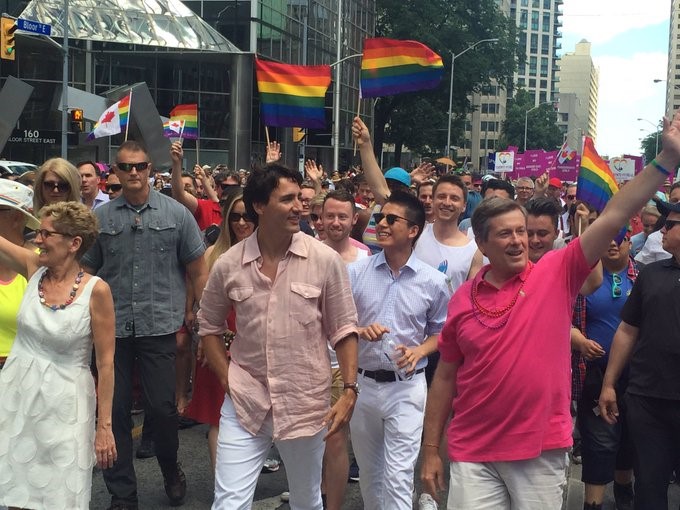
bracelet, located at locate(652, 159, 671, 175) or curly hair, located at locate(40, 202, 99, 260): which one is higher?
bracelet, located at locate(652, 159, 671, 175)

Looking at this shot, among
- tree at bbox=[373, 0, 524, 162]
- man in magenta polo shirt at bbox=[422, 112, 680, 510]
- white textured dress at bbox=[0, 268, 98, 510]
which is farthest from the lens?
tree at bbox=[373, 0, 524, 162]

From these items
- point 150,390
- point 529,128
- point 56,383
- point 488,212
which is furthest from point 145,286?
point 529,128

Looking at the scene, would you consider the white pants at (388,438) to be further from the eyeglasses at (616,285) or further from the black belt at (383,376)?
the eyeglasses at (616,285)

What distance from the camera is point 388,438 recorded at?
475 centimetres

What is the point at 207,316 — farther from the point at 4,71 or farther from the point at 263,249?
the point at 4,71

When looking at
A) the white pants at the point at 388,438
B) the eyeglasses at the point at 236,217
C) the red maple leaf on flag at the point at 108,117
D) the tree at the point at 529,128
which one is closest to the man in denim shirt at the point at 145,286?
the eyeglasses at the point at 236,217

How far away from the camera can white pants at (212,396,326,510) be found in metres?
3.90

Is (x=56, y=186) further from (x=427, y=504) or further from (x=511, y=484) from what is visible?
(x=511, y=484)

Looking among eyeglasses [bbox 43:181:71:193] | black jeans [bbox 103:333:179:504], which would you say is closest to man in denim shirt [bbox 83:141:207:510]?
black jeans [bbox 103:333:179:504]

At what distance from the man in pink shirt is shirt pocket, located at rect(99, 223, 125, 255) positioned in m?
1.49

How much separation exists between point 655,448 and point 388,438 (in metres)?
1.33

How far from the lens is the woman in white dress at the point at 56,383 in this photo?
13.7 ft

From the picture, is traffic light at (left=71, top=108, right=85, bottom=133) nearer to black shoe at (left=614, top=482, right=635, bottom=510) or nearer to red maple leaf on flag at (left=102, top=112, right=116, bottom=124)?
red maple leaf on flag at (left=102, top=112, right=116, bottom=124)

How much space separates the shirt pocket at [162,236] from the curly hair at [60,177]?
53 centimetres
